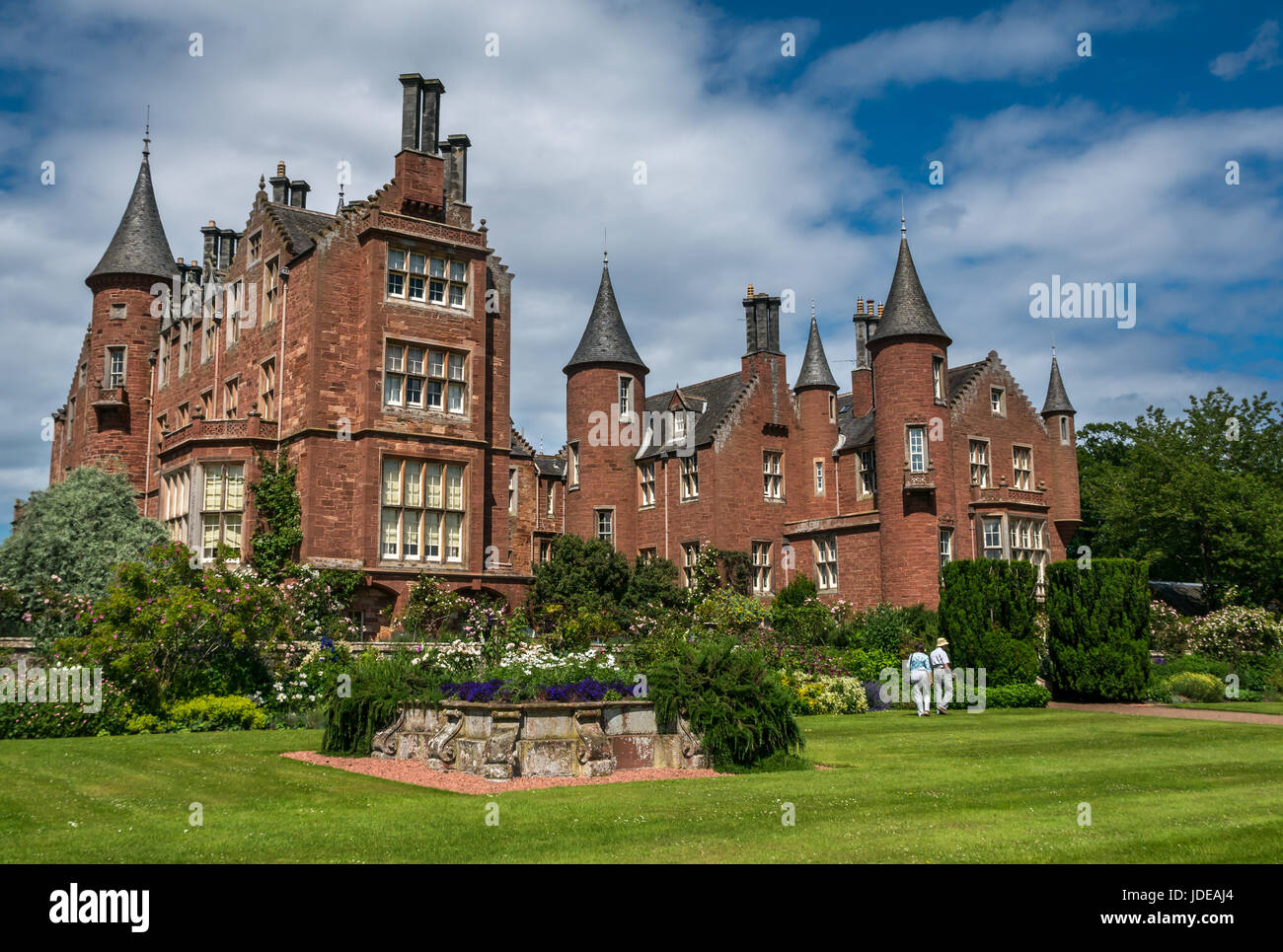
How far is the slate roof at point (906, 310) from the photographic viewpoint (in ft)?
128

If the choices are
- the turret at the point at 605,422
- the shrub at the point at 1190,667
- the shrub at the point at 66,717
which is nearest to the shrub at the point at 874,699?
the shrub at the point at 1190,667

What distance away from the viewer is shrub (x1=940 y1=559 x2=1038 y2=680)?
2833 centimetres

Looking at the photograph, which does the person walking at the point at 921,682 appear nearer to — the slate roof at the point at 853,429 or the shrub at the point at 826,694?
the shrub at the point at 826,694

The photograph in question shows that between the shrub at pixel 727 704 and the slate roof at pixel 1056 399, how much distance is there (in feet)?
113

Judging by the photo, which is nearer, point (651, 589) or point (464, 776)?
point (464, 776)

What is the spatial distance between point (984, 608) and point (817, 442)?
1547cm

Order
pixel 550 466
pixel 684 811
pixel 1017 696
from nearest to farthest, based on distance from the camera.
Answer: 1. pixel 684 811
2. pixel 1017 696
3. pixel 550 466

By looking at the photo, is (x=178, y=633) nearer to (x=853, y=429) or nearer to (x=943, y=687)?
(x=943, y=687)

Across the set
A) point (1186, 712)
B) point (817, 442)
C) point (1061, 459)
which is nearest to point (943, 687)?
point (1186, 712)

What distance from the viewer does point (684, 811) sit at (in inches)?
412

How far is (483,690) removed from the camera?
547 inches

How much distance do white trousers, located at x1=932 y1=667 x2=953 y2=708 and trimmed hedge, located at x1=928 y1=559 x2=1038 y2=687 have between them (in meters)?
4.04
